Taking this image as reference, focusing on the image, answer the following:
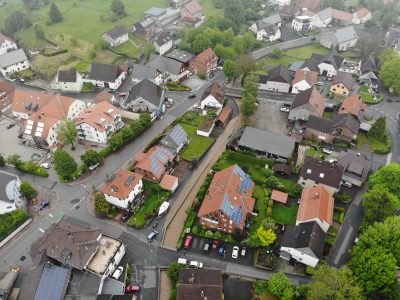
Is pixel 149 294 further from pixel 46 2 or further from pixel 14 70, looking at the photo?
pixel 46 2

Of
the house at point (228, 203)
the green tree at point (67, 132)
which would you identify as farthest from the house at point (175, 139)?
the green tree at point (67, 132)

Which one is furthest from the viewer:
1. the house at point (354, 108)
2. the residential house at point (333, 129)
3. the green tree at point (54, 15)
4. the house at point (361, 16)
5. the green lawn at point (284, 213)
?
the house at point (361, 16)

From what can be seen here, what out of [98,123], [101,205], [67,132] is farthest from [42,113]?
[101,205]

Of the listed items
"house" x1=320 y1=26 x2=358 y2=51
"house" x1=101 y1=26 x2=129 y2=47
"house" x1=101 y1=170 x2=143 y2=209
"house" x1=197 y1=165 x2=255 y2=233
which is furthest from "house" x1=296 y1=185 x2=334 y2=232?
"house" x1=101 y1=26 x2=129 y2=47

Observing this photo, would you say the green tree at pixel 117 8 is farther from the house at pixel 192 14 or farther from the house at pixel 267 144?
the house at pixel 267 144

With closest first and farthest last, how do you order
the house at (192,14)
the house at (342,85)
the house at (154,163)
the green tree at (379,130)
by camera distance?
the house at (154,163)
the green tree at (379,130)
the house at (342,85)
the house at (192,14)

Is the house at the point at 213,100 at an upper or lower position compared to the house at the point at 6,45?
upper

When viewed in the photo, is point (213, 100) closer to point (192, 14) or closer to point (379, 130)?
point (379, 130)
